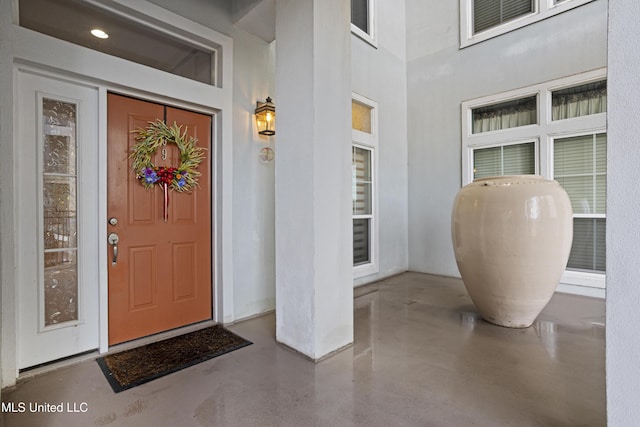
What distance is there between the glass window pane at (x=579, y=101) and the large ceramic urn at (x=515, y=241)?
1858 mm

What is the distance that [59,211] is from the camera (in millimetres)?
2248

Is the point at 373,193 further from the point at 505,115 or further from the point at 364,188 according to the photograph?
the point at 505,115

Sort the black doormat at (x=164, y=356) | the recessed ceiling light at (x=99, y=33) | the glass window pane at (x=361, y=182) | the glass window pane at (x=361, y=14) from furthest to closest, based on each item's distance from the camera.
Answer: the glass window pane at (x=361, y=14), the glass window pane at (x=361, y=182), the recessed ceiling light at (x=99, y=33), the black doormat at (x=164, y=356)

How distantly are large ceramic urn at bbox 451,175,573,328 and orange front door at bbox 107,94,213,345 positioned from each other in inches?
99.0

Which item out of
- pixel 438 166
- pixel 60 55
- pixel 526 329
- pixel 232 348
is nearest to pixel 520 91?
pixel 438 166

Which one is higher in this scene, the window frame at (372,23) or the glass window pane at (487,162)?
the window frame at (372,23)

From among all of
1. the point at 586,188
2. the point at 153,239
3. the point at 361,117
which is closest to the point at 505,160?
the point at 586,188

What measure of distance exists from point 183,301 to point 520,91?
4.82 meters

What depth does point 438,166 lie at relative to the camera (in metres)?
4.97

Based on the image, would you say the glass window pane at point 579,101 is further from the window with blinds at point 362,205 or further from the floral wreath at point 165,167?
the floral wreath at point 165,167

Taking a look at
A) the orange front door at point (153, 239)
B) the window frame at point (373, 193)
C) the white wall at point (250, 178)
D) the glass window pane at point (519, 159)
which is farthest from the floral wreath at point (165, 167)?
the glass window pane at point (519, 159)

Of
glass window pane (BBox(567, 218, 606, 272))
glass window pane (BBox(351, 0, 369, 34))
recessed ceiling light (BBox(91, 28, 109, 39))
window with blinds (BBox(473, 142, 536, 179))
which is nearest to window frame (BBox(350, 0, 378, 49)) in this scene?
glass window pane (BBox(351, 0, 369, 34))

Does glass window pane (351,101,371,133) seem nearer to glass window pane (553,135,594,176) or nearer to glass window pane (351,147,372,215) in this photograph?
glass window pane (351,147,372,215)

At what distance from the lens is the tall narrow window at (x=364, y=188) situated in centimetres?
446
